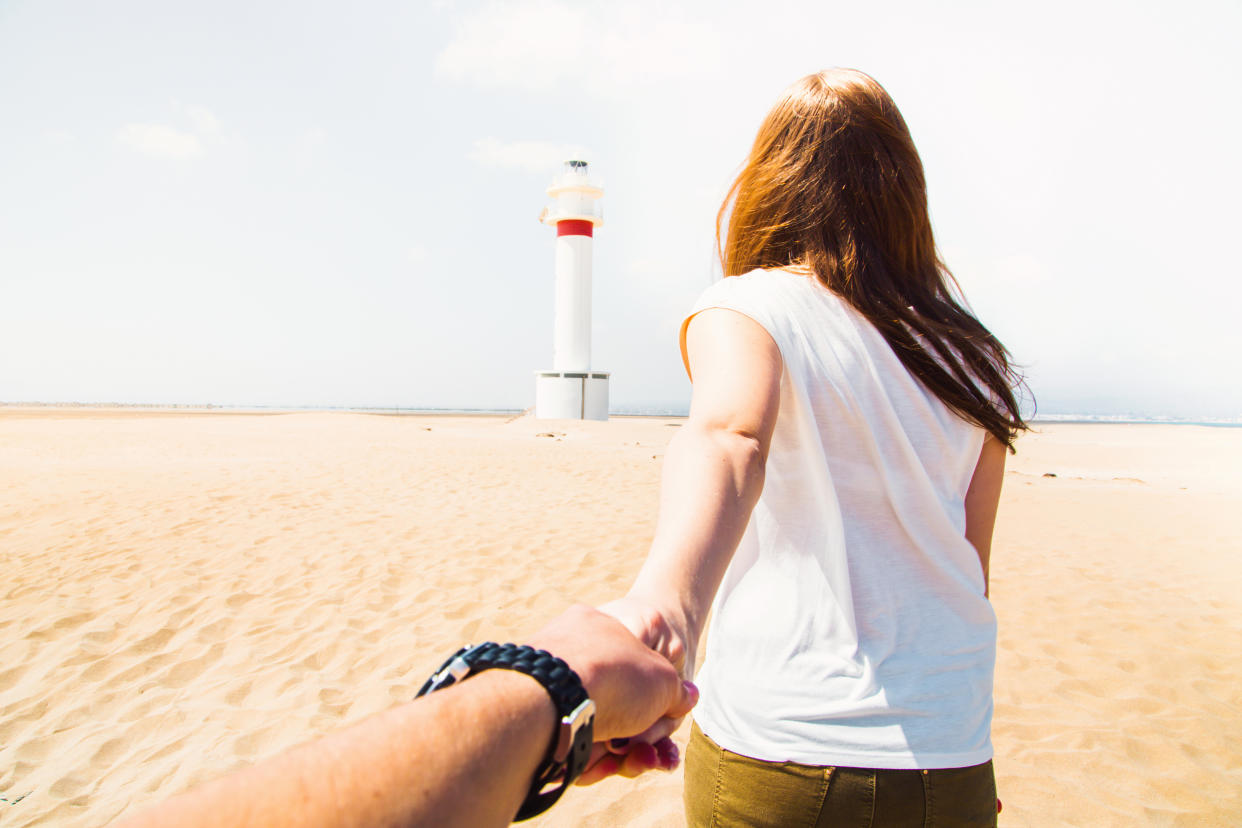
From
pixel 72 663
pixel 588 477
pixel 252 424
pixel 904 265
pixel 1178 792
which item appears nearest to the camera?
pixel 904 265

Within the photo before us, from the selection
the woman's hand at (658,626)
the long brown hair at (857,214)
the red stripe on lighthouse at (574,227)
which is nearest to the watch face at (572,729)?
the woman's hand at (658,626)

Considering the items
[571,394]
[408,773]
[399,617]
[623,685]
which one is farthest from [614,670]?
[571,394]

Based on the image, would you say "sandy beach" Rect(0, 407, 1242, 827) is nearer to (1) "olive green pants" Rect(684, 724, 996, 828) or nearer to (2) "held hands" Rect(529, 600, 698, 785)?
(1) "olive green pants" Rect(684, 724, 996, 828)

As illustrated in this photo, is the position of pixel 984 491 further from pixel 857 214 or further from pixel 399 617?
pixel 399 617

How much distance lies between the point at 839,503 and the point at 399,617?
17.4 ft

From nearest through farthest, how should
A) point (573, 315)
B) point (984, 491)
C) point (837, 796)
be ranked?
point (837, 796) < point (984, 491) < point (573, 315)

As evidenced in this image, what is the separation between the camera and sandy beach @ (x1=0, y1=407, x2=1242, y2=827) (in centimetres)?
371

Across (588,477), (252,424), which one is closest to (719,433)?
(588,477)

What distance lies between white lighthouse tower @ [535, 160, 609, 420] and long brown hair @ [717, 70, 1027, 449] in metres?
23.7

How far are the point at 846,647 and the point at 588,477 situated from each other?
1165cm

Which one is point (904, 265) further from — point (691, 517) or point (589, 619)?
point (589, 619)

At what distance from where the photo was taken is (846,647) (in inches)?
40.4

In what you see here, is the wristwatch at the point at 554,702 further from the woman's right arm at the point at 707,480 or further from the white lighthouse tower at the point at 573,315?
the white lighthouse tower at the point at 573,315

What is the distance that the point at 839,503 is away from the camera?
1078 millimetres
